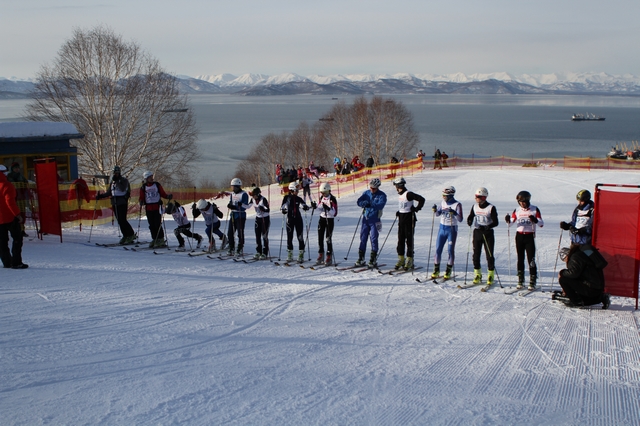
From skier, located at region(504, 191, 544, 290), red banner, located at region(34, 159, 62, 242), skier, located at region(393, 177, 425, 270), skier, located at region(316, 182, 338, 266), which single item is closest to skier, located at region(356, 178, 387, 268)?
skier, located at region(393, 177, 425, 270)

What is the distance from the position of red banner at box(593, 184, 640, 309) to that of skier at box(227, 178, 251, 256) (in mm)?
6831

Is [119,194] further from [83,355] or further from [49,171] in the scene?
[83,355]

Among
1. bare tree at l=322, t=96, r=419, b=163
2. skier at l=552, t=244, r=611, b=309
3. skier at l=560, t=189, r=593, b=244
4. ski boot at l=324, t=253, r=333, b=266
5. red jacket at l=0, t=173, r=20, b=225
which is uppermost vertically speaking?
bare tree at l=322, t=96, r=419, b=163

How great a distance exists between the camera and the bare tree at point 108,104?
33.8 meters

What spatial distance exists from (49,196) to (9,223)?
351cm

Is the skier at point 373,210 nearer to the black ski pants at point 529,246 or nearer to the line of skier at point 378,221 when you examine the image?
the line of skier at point 378,221

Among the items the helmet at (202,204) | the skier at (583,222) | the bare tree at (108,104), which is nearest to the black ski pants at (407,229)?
the skier at (583,222)

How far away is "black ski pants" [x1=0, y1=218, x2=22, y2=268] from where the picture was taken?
9.51 m

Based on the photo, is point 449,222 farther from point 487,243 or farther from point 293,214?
point 293,214

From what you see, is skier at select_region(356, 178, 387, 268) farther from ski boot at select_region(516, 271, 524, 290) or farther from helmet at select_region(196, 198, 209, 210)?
helmet at select_region(196, 198, 209, 210)

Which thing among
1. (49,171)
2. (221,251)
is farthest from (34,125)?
(221,251)

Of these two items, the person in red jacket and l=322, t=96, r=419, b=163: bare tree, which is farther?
l=322, t=96, r=419, b=163: bare tree

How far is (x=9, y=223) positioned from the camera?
9461 mm

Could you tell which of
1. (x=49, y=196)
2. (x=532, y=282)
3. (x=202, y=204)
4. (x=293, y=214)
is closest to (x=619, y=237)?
(x=532, y=282)
